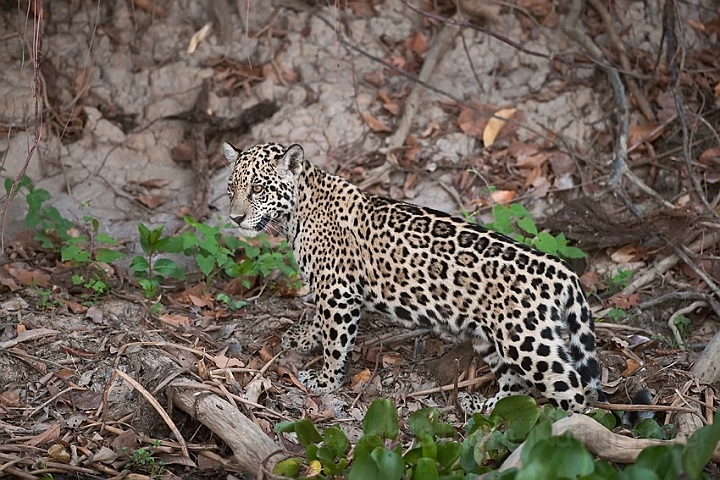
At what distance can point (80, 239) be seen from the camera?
26.4ft

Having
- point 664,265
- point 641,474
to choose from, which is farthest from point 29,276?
point 664,265

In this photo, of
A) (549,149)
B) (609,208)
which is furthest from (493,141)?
(609,208)

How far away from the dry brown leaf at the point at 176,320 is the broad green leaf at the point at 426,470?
3263 millimetres

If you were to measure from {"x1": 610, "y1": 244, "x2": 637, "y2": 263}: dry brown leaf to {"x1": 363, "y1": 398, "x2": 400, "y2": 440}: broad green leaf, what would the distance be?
4275 millimetres

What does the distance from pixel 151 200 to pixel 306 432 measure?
523cm

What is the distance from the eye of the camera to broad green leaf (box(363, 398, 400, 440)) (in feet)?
17.4

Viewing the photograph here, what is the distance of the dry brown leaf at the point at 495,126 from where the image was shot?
9.95 m

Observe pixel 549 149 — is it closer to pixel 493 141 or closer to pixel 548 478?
pixel 493 141

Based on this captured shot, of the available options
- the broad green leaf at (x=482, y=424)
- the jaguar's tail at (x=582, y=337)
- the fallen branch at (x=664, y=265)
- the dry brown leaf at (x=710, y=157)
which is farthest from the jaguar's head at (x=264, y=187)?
the dry brown leaf at (x=710, y=157)

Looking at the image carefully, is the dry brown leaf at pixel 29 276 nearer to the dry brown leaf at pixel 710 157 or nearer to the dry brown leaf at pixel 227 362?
the dry brown leaf at pixel 227 362

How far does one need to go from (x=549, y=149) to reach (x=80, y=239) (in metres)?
5.31

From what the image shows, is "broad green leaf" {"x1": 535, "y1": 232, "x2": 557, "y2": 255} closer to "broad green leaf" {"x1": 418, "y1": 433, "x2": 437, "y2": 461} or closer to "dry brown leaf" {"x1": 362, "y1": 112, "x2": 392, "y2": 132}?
"dry brown leaf" {"x1": 362, "y1": 112, "x2": 392, "y2": 132}

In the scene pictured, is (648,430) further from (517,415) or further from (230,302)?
(230,302)

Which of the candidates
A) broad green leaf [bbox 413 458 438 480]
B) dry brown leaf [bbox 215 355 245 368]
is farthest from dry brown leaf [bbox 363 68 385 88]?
broad green leaf [bbox 413 458 438 480]
